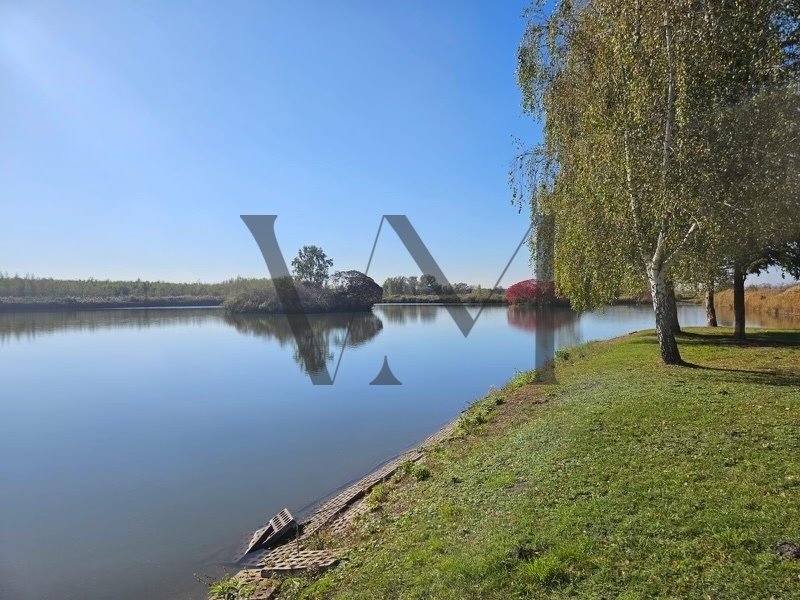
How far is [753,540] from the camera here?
341 cm

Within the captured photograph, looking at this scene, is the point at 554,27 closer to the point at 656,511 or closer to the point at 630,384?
the point at 630,384

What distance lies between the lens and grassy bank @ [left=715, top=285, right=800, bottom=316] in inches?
1489

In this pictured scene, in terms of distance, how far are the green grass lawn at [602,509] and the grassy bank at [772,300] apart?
3714 centimetres

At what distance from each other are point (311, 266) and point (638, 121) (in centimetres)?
5216

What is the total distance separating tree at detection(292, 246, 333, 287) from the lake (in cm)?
3417

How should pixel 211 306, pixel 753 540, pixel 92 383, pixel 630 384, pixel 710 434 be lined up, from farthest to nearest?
pixel 211 306
pixel 92 383
pixel 630 384
pixel 710 434
pixel 753 540

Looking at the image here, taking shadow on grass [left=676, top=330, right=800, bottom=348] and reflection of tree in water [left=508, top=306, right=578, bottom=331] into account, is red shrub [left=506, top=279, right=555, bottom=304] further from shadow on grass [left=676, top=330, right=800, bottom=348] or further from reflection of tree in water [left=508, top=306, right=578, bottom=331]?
Result: shadow on grass [left=676, top=330, right=800, bottom=348]

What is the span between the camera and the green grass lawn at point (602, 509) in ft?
10.7

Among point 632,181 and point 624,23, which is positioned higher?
point 624,23

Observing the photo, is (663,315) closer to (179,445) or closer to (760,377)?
(760,377)

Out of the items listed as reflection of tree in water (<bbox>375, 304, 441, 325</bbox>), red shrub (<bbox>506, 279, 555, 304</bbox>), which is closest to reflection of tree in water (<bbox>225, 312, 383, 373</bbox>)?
reflection of tree in water (<bbox>375, 304, 441, 325</bbox>)

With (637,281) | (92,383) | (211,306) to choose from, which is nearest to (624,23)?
(637,281)

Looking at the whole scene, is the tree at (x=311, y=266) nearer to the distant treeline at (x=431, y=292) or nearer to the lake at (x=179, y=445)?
the distant treeline at (x=431, y=292)

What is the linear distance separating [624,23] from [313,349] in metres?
20.7
